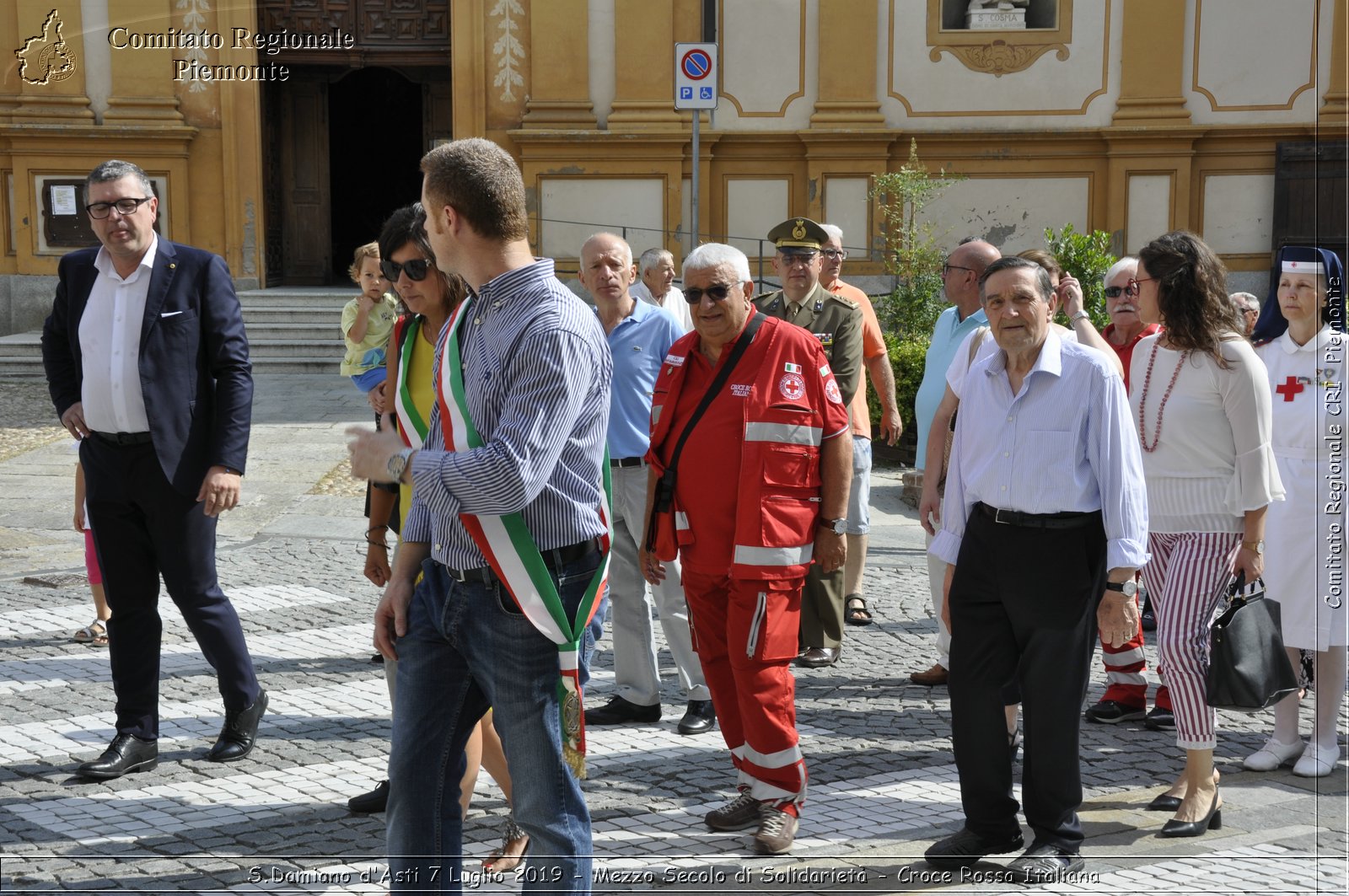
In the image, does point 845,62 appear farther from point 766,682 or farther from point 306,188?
point 766,682

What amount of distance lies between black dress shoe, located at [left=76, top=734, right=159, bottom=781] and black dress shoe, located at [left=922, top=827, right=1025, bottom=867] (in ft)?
9.17

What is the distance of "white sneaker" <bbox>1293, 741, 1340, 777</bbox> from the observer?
17.4ft

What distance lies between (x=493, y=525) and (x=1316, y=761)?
11.9 feet

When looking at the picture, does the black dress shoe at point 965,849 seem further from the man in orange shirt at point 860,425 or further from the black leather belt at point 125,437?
the black leather belt at point 125,437

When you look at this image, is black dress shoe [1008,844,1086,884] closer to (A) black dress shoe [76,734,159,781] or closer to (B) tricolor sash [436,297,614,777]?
(B) tricolor sash [436,297,614,777]

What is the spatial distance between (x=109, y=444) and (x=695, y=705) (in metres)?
2.46

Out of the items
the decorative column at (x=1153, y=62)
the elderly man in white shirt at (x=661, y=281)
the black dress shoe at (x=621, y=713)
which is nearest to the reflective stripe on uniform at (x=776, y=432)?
the black dress shoe at (x=621, y=713)

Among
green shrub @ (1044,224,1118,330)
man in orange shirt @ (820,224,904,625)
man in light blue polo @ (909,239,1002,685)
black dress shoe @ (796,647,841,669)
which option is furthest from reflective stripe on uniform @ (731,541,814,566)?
green shrub @ (1044,224,1118,330)

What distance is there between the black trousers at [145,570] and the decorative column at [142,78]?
12.9 metres

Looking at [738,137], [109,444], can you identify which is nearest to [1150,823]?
[109,444]

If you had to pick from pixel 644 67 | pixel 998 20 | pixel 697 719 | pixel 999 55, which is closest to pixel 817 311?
pixel 697 719

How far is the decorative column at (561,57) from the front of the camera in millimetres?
16781

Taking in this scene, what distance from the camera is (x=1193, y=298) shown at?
16.0ft

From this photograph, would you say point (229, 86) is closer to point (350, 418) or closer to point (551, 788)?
point (350, 418)
